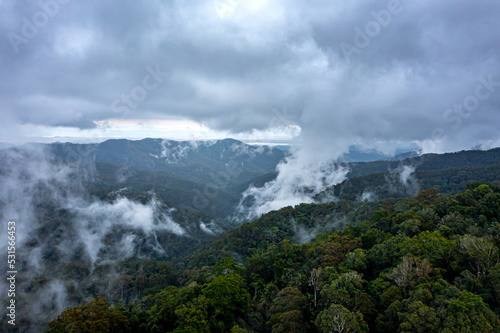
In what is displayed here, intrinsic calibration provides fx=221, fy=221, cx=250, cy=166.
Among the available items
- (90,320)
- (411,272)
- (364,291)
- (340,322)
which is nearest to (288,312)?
(340,322)

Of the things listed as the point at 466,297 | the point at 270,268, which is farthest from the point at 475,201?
the point at 270,268

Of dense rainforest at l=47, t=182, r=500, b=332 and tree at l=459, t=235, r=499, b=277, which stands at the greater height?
tree at l=459, t=235, r=499, b=277

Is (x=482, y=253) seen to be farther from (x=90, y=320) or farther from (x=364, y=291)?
(x=90, y=320)

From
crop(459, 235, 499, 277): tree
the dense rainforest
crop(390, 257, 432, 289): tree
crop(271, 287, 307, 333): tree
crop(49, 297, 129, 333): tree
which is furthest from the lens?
crop(459, 235, 499, 277): tree

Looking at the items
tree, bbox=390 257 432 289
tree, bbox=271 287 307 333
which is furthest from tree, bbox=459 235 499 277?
tree, bbox=271 287 307 333

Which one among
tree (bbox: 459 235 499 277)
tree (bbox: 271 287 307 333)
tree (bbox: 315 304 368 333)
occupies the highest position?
tree (bbox: 459 235 499 277)

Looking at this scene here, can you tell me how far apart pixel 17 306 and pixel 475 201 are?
107 m

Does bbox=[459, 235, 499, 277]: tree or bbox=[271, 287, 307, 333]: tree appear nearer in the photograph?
bbox=[271, 287, 307, 333]: tree

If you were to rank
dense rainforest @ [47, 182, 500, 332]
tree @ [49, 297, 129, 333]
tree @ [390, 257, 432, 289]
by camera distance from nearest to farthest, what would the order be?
1. dense rainforest @ [47, 182, 500, 332]
2. tree @ [49, 297, 129, 333]
3. tree @ [390, 257, 432, 289]

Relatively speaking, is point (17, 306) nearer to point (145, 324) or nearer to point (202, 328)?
point (145, 324)

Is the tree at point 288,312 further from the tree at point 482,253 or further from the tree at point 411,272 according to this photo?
the tree at point 482,253

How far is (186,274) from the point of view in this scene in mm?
74125

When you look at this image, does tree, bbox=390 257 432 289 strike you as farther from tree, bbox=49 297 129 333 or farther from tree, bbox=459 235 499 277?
tree, bbox=49 297 129 333

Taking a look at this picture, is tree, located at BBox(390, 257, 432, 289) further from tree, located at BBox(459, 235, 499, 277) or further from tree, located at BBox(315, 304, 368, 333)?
tree, located at BBox(315, 304, 368, 333)
